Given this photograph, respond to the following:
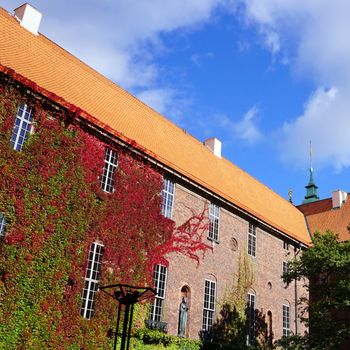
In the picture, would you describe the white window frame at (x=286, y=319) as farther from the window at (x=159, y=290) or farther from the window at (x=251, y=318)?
the window at (x=159, y=290)

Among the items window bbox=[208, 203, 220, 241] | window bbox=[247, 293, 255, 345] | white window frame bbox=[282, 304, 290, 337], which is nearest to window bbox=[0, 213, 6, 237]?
window bbox=[208, 203, 220, 241]

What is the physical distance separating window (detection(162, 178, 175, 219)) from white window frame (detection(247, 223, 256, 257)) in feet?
21.0

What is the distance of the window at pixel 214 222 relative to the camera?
22.1 meters

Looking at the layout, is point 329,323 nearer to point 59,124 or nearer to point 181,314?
point 181,314

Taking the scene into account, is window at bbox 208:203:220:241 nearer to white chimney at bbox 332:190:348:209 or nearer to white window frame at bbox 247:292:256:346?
white window frame at bbox 247:292:256:346

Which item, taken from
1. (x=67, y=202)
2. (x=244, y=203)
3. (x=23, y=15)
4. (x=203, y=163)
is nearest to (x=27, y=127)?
(x=67, y=202)

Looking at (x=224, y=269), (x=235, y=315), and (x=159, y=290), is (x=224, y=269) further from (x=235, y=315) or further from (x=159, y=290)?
(x=159, y=290)

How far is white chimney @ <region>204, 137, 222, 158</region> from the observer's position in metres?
27.2

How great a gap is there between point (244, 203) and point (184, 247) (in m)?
6.04

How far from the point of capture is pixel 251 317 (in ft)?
77.0

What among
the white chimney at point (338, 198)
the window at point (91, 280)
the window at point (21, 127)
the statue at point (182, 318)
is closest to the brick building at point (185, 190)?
the statue at point (182, 318)

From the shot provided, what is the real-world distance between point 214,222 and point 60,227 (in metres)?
9.02

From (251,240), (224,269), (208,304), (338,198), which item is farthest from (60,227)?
(338,198)

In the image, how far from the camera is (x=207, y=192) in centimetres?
2209
